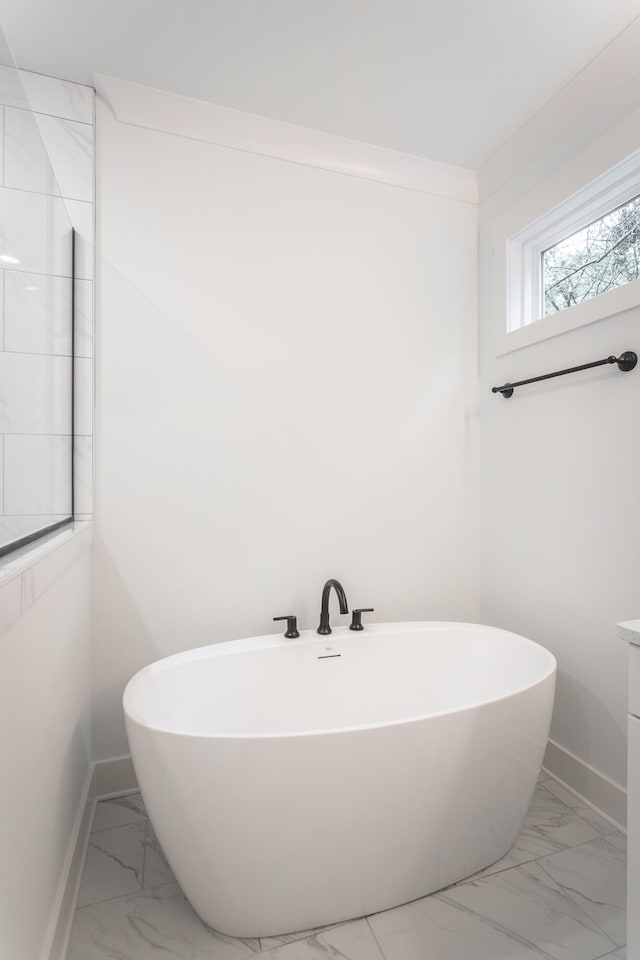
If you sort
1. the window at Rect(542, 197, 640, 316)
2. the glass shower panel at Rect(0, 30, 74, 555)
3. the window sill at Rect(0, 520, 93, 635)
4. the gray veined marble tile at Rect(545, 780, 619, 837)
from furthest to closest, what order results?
the window at Rect(542, 197, 640, 316)
the gray veined marble tile at Rect(545, 780, 619, 837)
the glass shower panel at Rect(0, 30, 74, 555)
the window sill at Rect(0, 520, 93, 635)

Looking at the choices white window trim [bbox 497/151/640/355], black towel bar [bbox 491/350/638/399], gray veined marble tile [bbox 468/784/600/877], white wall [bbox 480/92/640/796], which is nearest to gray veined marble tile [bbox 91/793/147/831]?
gray veined marble tile [bbox 468/784/600/877]

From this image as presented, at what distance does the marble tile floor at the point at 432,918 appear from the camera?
1.13 meters

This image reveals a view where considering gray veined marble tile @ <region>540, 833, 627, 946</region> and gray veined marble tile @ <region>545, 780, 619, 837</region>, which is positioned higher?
gray veined marble tile @ <region>540, 833, 627, 946</region>

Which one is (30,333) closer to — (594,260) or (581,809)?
(594,260)

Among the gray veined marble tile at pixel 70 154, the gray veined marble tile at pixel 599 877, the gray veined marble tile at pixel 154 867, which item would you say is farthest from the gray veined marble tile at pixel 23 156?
the gray veined marble tile at pixel 599 877

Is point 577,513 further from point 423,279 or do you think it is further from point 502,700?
point 423,279

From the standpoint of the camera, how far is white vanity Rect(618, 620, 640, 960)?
2.94 feet

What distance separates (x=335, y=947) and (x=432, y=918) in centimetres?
26

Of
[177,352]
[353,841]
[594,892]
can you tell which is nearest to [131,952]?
[353,841]

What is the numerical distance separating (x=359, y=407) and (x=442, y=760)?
1.36 m

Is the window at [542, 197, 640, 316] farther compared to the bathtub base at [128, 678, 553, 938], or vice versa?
the window at [542, 197, 640, 316]

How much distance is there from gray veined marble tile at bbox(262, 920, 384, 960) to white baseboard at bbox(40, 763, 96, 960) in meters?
0.48

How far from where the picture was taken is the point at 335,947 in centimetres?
114

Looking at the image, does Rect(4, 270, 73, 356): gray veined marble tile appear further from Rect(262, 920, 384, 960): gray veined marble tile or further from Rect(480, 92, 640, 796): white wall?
Rect(480, 92, 640, 796): white wall
